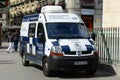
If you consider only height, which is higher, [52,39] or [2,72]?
[52,39]

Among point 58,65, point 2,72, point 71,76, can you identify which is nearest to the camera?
point 58,65

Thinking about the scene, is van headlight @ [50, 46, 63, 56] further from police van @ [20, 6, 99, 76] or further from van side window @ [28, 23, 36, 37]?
van side window @ [28, 23, 36, 37]

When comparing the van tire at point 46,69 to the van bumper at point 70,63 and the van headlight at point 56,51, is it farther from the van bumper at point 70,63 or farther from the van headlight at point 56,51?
the van headlight at point 56,51

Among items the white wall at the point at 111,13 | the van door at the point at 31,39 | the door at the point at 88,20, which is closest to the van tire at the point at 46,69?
the van door at the point at 31,39

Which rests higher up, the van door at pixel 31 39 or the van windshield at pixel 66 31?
the van windshield at pixel 66 31

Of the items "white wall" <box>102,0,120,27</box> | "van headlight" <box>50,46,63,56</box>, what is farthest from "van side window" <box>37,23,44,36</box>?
"white wall" <box>102,0,120,27</box>

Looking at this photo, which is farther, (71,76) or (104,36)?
(104,36)

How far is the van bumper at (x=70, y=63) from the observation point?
1495 centimetres

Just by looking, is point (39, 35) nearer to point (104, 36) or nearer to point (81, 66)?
point (81, 66)

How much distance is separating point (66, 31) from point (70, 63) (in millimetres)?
1703

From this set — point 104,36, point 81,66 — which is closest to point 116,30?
point 104,36

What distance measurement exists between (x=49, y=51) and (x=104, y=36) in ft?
11.0

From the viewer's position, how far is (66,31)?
1627 centimetres

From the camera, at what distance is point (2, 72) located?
17062 mm
